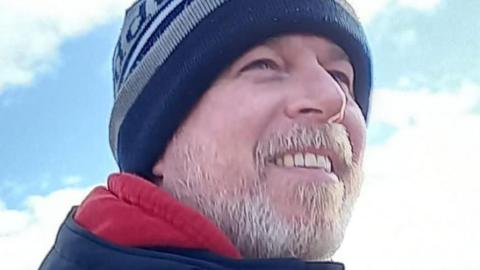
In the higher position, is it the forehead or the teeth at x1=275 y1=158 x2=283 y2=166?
the forehead

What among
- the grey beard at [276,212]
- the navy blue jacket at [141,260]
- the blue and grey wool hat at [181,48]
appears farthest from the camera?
the blue and grey wool hat at [181,48]

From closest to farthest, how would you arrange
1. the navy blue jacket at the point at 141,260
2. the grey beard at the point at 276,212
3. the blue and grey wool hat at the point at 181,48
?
the navy blue jacket at the point at 141,260 < the grey beard at the point at 276,212 < the blue and grey wool hat at the point at 181,48

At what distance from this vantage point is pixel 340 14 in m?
1.46

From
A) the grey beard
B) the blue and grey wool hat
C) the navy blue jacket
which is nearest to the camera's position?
the navy blue jacket

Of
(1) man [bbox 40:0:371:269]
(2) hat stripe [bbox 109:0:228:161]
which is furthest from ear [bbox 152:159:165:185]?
(2) hat stripe [bbox 109:0:228:161]

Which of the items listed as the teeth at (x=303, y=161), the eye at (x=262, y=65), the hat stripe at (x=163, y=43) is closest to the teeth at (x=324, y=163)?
the teeth at (x=303, y=161)

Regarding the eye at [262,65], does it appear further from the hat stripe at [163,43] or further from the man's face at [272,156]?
the hat stripe at [163,43]

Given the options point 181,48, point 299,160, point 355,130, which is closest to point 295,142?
point 299,160

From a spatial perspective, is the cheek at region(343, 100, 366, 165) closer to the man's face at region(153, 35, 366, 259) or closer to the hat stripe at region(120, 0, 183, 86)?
the man's face at region(153, 35, 366, 259)

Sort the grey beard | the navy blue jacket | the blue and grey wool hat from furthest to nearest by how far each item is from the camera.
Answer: the blue and grey wool hat, the grey beard, the navy blue jacket

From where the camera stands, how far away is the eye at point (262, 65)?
136 centimetres

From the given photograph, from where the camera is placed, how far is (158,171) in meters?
1.38

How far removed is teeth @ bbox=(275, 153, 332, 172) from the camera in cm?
127

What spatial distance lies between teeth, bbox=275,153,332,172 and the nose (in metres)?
0.05
